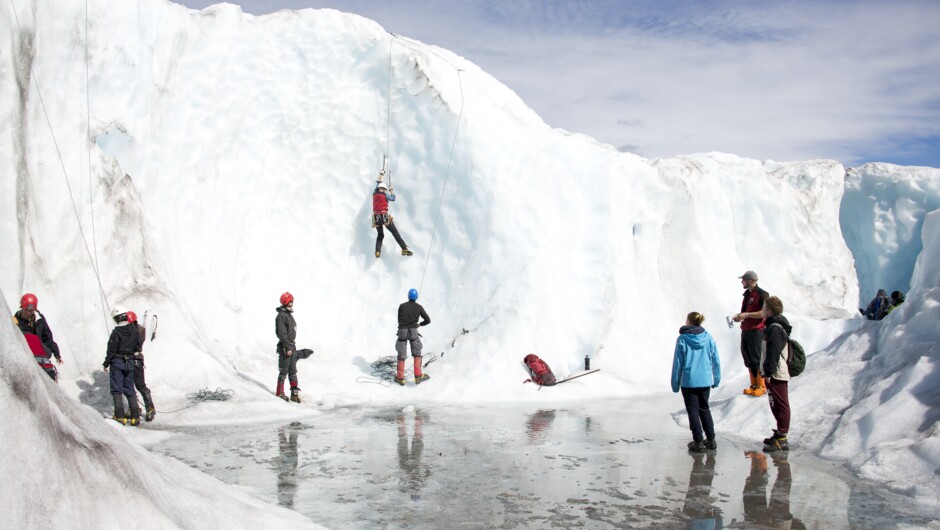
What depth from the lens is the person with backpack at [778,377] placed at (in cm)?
779

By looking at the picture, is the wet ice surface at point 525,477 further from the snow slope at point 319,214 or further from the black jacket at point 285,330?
the snow slope at point 319,214

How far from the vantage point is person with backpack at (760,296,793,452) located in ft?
25.6

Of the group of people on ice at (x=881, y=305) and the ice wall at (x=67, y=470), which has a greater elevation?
the group of people on ice at (x=881, y=305)

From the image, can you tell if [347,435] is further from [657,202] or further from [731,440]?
[657,202]

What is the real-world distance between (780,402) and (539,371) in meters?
5.74

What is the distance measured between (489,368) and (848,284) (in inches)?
651

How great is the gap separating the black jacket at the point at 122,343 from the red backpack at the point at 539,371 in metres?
6.31

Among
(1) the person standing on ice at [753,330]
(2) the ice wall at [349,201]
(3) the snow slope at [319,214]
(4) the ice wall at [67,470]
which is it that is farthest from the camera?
(2) the ice wall at [349,201]

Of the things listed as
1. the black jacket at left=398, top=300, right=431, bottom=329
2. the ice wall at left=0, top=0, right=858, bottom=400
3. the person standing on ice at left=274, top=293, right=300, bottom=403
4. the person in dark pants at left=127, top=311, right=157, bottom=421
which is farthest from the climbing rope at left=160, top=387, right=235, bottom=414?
the black jacket at left=398, top=300, right=431, bottom=329

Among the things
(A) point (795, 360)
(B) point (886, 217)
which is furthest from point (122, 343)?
(B) point (886, 217)

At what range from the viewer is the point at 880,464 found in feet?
22.2

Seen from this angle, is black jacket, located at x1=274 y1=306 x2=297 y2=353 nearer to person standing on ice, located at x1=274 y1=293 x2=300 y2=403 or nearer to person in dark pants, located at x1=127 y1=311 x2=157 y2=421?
person standing on ice, located at x1=274 y1=293 x2=300 y2=403

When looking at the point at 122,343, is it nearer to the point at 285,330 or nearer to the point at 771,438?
the point at 285,330

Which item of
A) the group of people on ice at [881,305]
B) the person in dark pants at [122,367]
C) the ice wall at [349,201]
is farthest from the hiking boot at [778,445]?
the group of people on ice at [881,305]
